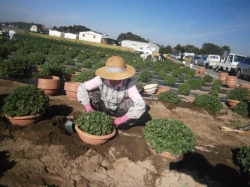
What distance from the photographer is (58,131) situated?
11.0ft

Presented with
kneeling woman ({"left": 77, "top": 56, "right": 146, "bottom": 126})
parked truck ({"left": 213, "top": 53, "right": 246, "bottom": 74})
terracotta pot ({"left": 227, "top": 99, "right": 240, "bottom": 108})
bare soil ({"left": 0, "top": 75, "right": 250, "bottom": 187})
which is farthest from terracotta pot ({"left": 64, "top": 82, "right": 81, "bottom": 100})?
parked truck ({"left": 213, "top": 53, "right": 246, "bottom": 74})

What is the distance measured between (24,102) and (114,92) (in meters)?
1.64

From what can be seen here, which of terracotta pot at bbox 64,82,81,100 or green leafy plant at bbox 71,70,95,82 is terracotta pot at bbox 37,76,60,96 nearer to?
terracotta pot at bbox 64,82,81,100

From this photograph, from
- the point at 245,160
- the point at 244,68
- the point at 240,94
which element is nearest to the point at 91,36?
the point at 244,68

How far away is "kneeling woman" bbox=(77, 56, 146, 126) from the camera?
3.28 metres

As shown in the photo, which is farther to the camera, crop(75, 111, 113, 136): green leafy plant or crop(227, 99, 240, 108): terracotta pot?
crop(227, 99, 240, 108): terracotta pot

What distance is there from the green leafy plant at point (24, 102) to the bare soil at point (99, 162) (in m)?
0.27

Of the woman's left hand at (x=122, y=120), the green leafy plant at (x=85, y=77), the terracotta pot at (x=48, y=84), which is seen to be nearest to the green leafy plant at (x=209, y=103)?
the green leafy plant at (x=85, y=77)

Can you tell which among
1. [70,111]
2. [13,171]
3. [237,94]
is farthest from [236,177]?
[237,94]

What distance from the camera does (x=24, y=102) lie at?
331cm

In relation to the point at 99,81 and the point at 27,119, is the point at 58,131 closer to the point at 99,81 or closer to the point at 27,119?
the point at 27,119

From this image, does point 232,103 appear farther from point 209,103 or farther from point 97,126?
point 97,126

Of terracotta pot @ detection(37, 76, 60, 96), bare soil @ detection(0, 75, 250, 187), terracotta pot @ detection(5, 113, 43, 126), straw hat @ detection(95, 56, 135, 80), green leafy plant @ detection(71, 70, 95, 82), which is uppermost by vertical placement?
straw hat @ detection(95, 56, 135, 80)

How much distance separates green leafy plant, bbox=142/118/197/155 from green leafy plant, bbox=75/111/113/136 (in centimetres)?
77
